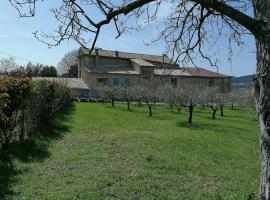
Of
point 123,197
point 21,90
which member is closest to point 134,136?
point 21,90

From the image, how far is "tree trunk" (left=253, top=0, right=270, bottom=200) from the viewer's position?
3893 mm

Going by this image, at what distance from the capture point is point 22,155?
10672mm

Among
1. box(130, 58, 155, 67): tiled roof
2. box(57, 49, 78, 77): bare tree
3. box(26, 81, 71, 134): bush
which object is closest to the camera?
box(26, 81, 71, 134): bush

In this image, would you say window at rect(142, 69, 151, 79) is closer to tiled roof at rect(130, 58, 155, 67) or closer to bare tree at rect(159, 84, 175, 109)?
tiled roof at rect(130, 58, 155, 67)

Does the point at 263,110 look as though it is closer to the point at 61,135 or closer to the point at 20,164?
the point at 20,164

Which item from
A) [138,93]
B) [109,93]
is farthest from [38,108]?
[109,93]

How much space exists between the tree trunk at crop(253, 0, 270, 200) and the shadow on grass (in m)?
4.36

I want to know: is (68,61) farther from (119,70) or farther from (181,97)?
(181,97)

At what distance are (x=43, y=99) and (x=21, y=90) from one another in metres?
5.15

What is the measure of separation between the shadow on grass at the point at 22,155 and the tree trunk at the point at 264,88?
4.36 meters

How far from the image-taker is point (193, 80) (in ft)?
251

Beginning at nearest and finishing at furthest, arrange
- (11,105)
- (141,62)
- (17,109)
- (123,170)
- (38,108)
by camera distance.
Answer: (123,170), (11,105), (17,109), (38,108), (141,62)

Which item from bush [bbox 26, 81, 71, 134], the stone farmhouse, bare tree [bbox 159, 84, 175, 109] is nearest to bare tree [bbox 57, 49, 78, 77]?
the stone farmhouse

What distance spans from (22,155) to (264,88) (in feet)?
26.1
